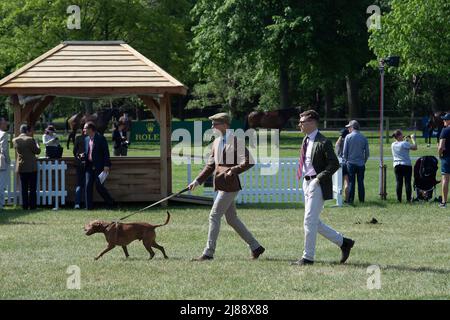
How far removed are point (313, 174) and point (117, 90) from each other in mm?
9104

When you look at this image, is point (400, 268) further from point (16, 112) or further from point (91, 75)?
point (16, 112)

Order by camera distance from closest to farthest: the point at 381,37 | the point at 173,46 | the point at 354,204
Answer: the point at 354,204 → the point at 381,37 → the point at 173,46

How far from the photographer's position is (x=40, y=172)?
19.9 metres

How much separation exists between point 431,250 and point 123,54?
1058 cm

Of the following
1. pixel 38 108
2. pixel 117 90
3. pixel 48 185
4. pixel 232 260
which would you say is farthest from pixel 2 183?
pixel 232 260

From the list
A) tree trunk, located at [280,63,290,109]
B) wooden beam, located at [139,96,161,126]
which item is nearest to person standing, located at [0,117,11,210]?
wooden beam, located at [139,96,161,126]

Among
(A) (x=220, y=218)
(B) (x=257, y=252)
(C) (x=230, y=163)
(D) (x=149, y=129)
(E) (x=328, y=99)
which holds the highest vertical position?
(E) (x=328, y=99)

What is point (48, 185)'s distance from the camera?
19.7 meters

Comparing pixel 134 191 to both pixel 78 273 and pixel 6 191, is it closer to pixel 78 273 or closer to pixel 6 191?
pixel 6 191

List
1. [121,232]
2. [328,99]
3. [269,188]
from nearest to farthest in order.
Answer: [121,232] → [269,188] → [328,99]

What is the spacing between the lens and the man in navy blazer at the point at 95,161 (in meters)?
18.8

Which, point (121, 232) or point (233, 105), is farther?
point (233, 105)

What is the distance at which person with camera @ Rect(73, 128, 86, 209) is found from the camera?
19172 millimetres
